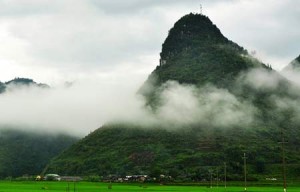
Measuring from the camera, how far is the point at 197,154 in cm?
17925

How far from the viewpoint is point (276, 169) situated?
16150 centimetres

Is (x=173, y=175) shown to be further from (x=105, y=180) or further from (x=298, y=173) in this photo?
(x=298, y=173)

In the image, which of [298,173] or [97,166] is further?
[97,166]

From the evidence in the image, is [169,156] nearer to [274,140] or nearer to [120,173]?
[120,173]

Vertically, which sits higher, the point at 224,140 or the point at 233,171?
the point at 224,140

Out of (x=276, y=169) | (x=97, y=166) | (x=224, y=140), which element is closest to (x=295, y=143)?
(x=224, y=140)

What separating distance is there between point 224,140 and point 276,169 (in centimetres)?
3483

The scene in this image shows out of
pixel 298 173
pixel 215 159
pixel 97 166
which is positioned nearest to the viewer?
pixel 298 173

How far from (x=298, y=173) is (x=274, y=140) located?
41062 mm

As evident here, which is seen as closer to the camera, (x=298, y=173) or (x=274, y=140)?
(x=298, y=173)

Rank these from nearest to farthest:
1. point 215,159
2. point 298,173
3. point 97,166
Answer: point 298,173 → point 215,159 → point 97,166

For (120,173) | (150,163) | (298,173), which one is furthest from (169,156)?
(298,173)

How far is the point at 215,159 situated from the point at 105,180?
124 feet

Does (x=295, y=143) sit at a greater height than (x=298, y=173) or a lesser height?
greater
